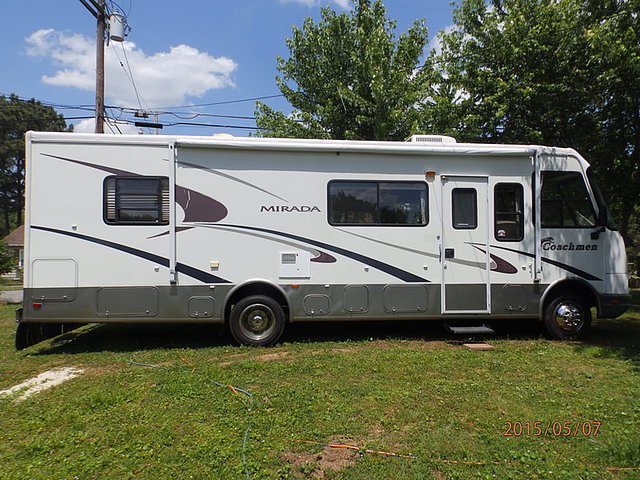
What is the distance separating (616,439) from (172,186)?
18.6ft

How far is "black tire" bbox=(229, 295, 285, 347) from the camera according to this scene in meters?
5.79

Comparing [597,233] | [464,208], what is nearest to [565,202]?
[597,233]

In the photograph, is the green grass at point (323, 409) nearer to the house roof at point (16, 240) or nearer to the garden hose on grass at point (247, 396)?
the garden hose on grass at point (247, 396)

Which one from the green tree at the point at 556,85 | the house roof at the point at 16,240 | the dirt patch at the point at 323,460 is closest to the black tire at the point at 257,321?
the dirt patch at the point at 323,460

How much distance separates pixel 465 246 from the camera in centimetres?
607

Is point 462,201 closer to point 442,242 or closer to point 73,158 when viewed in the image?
point 442,242

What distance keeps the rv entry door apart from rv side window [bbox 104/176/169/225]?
13.7 feet

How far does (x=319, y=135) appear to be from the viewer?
1169cm

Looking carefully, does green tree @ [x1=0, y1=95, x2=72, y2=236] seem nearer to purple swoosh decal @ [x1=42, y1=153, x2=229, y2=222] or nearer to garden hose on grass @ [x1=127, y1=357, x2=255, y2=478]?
purple swoosh decal @ [x1=42, y1=153, x2=229, y2=222]

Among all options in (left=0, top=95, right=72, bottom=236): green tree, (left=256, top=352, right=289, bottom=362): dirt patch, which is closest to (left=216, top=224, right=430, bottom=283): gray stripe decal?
(left=256, top=352, right=289, bottom=362): dirt patch

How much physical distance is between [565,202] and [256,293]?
5.04m

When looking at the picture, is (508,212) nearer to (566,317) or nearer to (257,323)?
(566,317)
